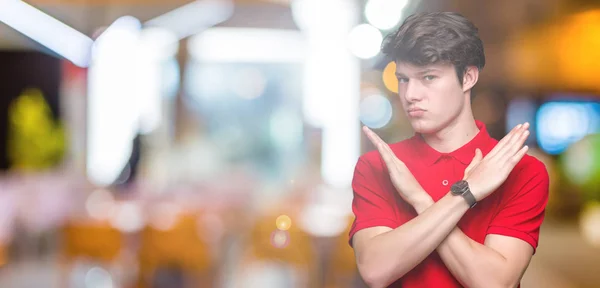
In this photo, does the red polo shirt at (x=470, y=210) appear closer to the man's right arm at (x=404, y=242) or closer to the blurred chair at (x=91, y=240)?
the man's right arm at (x=404, y=242)

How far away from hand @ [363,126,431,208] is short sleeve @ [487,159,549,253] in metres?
0.13

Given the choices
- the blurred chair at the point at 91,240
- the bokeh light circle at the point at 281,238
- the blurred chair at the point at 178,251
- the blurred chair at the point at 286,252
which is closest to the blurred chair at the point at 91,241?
the blurred chair at the point at 91,240

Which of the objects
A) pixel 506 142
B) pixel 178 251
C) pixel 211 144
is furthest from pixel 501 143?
pixel 211 144

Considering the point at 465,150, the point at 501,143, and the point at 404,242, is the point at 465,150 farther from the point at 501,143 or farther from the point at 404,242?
the point at 404,242

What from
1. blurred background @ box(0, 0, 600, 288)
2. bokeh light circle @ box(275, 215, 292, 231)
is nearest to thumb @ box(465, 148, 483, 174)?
blurred background @ box(0, 0, 600, 288)

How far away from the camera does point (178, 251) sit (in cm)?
557

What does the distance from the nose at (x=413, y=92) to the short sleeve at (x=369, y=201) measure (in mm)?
144

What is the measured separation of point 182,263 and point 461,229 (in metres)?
4.73

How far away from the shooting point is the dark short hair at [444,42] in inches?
45.0

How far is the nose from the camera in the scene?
44.9 inches

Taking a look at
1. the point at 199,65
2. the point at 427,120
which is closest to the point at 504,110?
the point at 427,120

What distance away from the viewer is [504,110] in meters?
1.63

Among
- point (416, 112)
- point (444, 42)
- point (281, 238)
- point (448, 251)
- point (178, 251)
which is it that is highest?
point (444, 42)

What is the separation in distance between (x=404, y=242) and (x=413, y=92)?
0.25m
